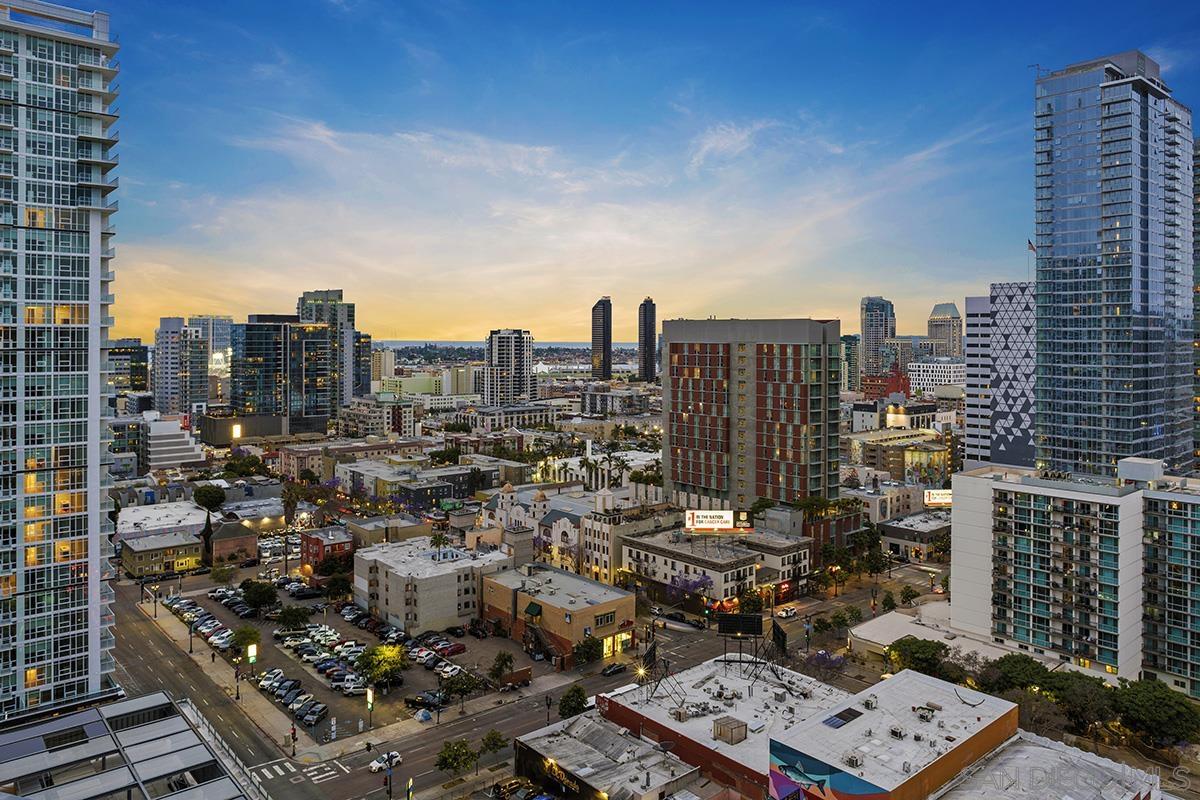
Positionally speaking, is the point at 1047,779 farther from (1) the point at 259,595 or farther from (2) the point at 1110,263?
(2) the point at 1110,263

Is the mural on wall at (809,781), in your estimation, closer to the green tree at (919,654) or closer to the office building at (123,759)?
the office building at (123,759)

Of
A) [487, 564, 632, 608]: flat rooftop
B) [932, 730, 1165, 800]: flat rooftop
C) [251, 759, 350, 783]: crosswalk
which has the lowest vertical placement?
[251, 759, 350, 783]: crosswalk

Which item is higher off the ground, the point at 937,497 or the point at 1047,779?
the point at 937,497

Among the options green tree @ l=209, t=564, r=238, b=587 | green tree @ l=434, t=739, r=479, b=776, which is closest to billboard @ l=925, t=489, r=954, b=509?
green tree @ l=434, t=739, r=479, b=776

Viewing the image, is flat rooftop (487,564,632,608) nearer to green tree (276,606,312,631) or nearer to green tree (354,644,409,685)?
green tree (354,644,409,685)

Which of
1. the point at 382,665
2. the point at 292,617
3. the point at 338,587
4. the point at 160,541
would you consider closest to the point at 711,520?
the point at 382,665

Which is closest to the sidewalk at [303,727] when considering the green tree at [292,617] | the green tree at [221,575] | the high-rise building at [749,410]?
the green tree at [292,617]

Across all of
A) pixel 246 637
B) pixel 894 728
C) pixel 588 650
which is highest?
pixel 894 728
